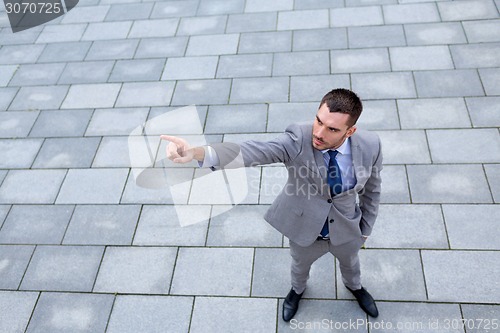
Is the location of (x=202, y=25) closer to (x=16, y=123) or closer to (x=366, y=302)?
(x=16, y=123)

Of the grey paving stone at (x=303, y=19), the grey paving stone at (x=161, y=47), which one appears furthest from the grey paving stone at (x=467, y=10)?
the grey paving stone at (x=161, y=47)

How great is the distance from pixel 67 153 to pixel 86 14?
3.72m

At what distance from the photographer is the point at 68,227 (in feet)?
17.8

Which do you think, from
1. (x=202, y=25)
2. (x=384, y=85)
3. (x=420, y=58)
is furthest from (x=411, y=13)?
(x=202, y=25)

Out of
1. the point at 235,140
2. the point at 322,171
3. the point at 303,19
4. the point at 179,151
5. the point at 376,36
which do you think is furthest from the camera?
the point at 303,19

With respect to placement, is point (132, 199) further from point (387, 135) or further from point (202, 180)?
point (387, 135)

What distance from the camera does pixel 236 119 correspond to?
6.37 metres

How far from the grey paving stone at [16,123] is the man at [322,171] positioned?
4.45 metres

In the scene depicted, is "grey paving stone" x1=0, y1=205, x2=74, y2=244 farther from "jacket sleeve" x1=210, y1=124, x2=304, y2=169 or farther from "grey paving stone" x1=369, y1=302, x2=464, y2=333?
"grey paving stone" x1=369, y1=302, x2=464, y2=333

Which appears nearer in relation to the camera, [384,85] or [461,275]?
[461,275]

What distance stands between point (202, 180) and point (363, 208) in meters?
2.38

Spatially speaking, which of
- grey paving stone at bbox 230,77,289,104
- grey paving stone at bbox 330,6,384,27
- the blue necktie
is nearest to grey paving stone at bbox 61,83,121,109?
grey paving stone at bbox 230,77,289,104

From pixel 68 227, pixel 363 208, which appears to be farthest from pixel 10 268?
pixel 363 208

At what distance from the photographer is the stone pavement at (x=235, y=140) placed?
460 centimetres
